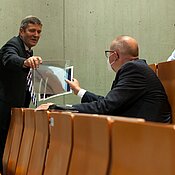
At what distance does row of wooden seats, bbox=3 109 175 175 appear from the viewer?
2.76 ft

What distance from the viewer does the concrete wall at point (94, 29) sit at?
3906 mm

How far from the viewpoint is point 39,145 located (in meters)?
1.83

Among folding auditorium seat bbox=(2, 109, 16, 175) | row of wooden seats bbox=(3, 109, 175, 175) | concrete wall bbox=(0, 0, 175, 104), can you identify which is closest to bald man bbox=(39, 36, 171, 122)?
row of wooden seats bbox=(3, 109, 175, 175)

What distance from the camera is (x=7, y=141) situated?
2.75 m

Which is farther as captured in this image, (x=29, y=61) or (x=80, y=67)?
(x=80, y=67)

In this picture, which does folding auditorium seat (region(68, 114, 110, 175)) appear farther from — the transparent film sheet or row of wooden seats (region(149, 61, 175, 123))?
the transparent film sheet

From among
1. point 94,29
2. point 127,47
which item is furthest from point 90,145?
point 94,29

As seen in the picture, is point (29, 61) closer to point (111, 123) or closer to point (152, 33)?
point (111, 123)

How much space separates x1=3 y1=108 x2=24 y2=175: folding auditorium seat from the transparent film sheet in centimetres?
19

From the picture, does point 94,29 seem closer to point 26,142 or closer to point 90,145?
point 26,142

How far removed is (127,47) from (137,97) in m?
0.38

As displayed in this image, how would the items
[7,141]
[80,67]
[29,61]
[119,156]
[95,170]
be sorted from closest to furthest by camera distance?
[119,156], [95,170], [29,61], [7,141], [80,67]

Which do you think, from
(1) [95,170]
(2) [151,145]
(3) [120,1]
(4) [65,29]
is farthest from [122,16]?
(2) [151,145]

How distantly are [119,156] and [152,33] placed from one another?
122 inches
